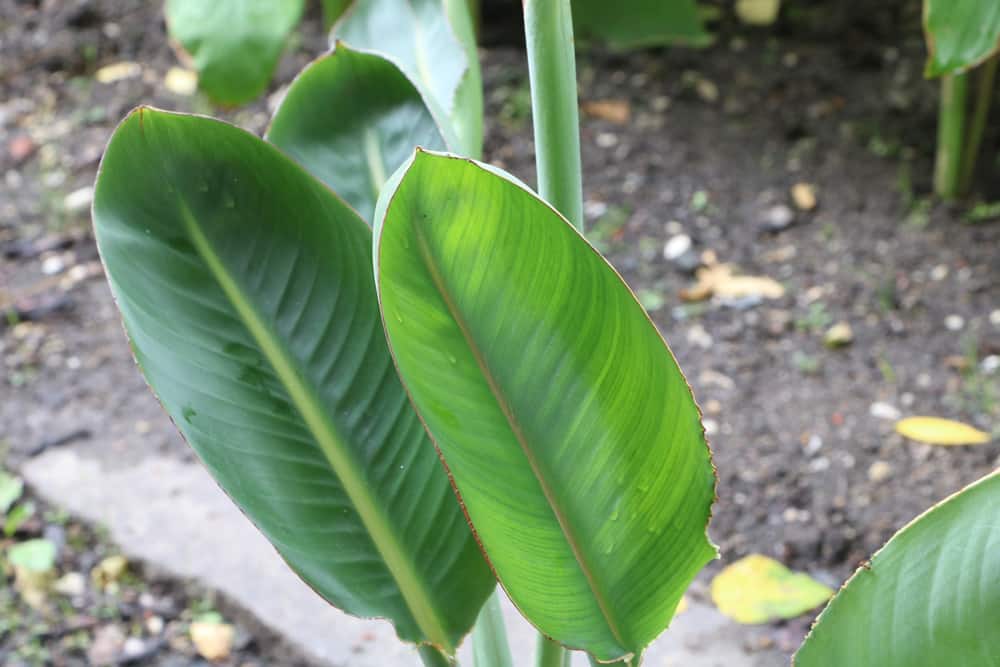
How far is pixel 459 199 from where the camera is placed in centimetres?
47

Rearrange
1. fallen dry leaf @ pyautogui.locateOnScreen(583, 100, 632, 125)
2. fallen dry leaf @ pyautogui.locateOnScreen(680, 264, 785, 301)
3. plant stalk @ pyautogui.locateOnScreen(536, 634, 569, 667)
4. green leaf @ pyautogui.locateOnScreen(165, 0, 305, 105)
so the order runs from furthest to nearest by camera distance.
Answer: fallen dry leaf @ pyautogui.locateOnScreen(583, 100, 632, 125) → green leaf @ pyautogui.locateOnScreen(165, 0, 305, 105) → fallen dry leaf @ pyautogui.locateOnScreen(680, 264, 785, 301) → plant stalk @ pyautogui.locateOnScreen(536, 634, 569, 667)

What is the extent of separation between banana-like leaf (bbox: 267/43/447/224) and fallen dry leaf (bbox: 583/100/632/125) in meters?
1.17

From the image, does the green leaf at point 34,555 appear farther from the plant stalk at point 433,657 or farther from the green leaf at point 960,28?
the green leaf at point 960,28

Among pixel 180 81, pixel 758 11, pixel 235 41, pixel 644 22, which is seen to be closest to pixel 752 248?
pixel 644 22

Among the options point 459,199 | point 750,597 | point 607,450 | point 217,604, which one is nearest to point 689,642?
point 750,597

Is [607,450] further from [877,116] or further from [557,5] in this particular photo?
[877,116]

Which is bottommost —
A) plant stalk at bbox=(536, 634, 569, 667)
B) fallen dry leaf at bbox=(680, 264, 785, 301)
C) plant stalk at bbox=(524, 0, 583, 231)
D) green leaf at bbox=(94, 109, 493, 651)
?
fallen dry leaf at bbox=(680, 264, 785, 301)

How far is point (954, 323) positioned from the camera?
141 centimetres

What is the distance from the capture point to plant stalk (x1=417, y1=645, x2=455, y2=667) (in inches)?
27.0

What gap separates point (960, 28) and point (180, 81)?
4.86 feet

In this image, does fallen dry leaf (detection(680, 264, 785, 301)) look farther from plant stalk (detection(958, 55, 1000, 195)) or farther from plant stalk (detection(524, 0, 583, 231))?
plant stalk (detection(524, 0, 583, 231))

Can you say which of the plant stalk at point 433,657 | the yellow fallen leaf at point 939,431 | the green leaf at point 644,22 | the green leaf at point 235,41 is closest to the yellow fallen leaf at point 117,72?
the green leaf at point 235,41

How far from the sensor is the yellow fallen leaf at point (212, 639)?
3.71 ft

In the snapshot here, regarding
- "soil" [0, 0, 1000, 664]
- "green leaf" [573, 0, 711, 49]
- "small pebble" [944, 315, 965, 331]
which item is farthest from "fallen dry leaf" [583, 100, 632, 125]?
"small pebble" [944, 315, 965, 331]
